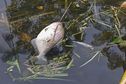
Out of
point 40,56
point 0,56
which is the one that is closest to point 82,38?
point 40,56

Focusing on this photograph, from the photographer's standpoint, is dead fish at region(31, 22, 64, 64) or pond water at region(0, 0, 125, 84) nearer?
pond water at region(0, 0, 125, 84)

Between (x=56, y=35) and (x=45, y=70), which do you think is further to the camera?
(x=56, y=35)

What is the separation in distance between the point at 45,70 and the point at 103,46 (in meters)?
0.50

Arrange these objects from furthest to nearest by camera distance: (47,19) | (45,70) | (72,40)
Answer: (47,19) → (72,40) → (45,70)

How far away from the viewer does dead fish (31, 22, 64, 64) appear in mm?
3164

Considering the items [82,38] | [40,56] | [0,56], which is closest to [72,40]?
[82,38]

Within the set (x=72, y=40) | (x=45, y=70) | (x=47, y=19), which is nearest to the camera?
(x=45, y=70)

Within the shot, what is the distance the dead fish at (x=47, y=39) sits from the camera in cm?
316

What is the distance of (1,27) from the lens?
3.42 m

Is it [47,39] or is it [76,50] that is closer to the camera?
[76,50]

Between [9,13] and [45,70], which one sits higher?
[9,13]

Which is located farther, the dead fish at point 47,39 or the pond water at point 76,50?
the dead fish at point 47,39

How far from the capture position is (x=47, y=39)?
3285 millimetres

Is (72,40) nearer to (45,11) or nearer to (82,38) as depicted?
(82,38)
